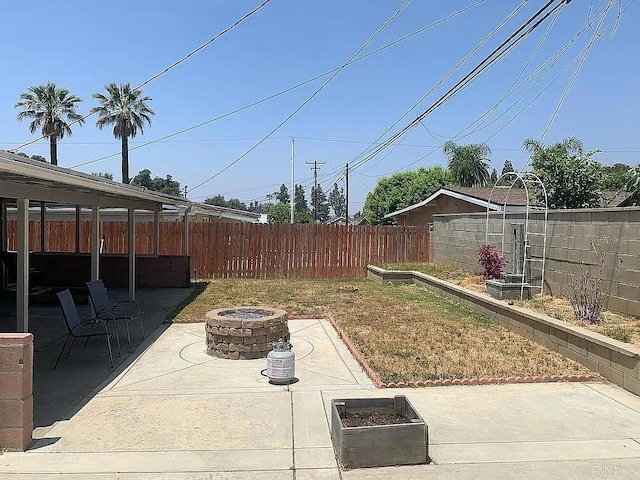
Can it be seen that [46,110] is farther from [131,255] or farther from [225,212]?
[131,255]

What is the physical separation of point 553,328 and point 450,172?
40928 millimetres

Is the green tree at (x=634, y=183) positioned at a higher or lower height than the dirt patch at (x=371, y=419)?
higher

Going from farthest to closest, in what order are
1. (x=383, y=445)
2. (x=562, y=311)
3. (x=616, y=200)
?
(x=616, y=200) → (x=562, y=311) → (x=383, y=445)

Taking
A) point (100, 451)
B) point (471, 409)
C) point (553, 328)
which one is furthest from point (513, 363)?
point (100, 451)

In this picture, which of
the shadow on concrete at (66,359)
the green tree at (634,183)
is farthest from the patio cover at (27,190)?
the green tree at (634,183)

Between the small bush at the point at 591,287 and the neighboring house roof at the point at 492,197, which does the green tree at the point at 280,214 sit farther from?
the small bush at the point at 591,287

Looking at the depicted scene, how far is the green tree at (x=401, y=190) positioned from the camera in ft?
146

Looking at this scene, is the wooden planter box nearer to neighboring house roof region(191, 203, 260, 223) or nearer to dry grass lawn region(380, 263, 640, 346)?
dry grass lawn region(380, 263, 640, 346)

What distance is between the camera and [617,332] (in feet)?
20.8

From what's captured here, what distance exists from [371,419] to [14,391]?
2618 mm

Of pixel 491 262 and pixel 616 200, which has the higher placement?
pixel 616 200

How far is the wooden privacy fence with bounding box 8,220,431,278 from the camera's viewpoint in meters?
16.2

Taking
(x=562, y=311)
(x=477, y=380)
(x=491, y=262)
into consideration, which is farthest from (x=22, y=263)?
(x=491, y=262)

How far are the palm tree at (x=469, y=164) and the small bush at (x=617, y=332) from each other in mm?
37196
